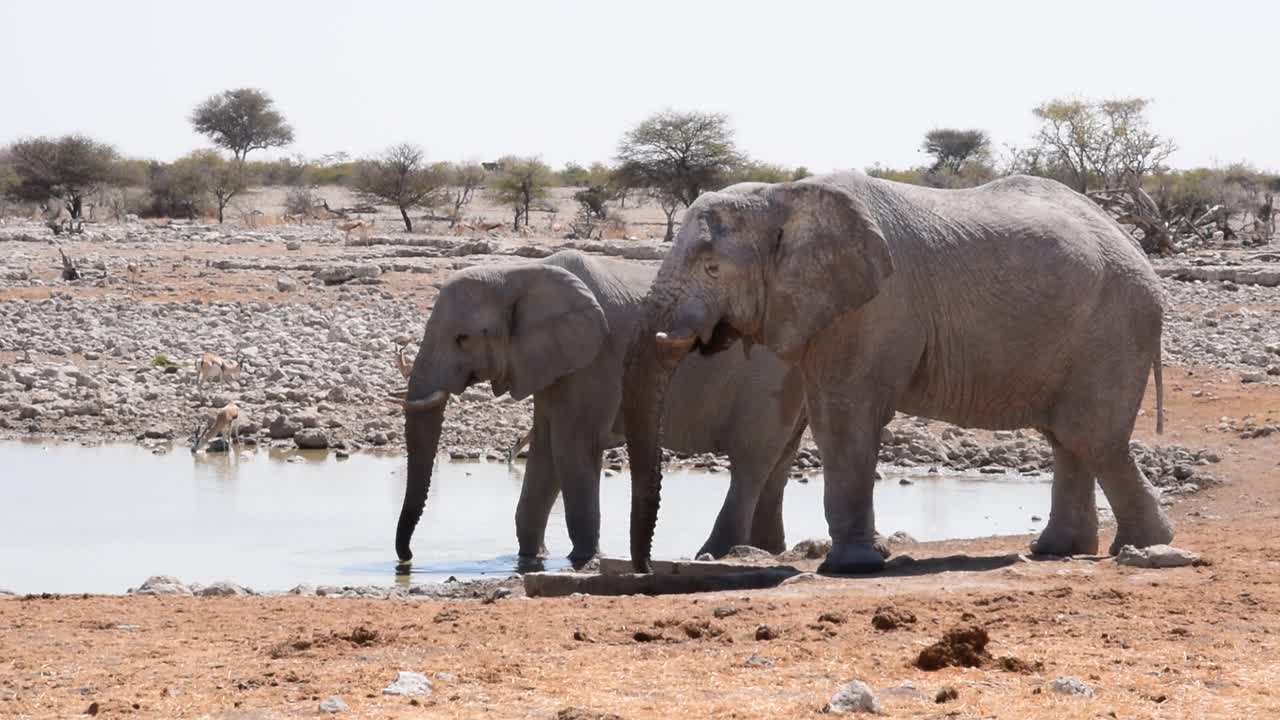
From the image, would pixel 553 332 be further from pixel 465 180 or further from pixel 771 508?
pixel 465 180

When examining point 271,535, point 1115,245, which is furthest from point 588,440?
point 1115,245

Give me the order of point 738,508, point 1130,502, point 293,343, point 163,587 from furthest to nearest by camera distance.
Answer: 1. point 293,343
2. point 738,508
3. point 1130,502
4. point 163,587

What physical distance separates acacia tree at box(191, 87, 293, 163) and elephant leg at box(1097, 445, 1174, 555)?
246 feet

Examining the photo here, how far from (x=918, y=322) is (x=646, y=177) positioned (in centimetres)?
4436

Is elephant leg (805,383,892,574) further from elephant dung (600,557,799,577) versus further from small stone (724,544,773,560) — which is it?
small stone (724,544,773,560)

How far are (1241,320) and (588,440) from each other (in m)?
15.6

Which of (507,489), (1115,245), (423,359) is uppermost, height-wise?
(1115,245)

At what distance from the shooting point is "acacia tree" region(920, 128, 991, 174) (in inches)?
2667

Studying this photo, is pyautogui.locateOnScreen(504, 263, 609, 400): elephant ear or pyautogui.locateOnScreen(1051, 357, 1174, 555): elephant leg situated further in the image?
pyautogui.locateOnScreen(504, 263, 609, 400): elephant ear

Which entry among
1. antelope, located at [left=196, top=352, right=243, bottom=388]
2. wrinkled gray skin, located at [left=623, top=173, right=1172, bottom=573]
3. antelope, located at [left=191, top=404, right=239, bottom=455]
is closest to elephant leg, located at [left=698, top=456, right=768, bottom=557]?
wrinkled gray skin, located at [left=623, top=173, right=1172, bottom=573]

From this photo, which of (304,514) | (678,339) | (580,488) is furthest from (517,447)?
(678,339)

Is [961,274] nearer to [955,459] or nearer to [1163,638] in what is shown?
[1163,638]

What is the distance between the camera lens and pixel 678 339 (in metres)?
9.19

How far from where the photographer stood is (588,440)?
12250mm
